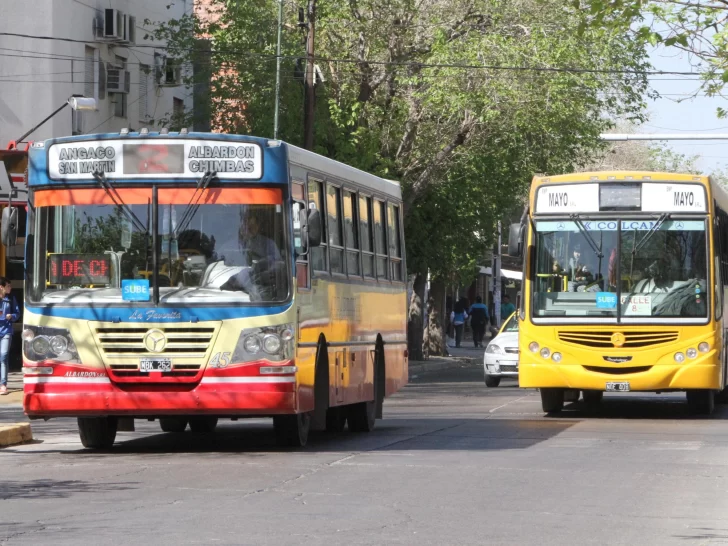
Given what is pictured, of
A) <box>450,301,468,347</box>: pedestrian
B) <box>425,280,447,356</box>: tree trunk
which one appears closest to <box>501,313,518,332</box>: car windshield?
<box>425,280,447,356</box>: tree trunk

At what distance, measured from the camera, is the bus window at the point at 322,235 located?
15.8 meters

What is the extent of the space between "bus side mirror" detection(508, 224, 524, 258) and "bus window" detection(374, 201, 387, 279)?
2121 mm

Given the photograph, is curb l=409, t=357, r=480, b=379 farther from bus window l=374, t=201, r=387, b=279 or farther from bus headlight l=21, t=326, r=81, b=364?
bus headlight l=21, t=326, r=81, b=364

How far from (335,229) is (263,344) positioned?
8.28 feet

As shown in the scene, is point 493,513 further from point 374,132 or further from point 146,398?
point 374,132

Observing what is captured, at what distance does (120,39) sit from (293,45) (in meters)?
6.71

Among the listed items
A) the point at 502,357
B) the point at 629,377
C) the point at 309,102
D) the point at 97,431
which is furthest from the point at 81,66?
the point at 97,431

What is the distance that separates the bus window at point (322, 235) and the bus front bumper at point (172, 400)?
151 centimetres

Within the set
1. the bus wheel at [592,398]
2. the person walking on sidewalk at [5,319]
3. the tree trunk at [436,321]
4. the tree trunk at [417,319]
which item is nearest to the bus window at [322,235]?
the bus wheel at [592,398]

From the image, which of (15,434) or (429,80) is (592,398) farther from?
(15,434)

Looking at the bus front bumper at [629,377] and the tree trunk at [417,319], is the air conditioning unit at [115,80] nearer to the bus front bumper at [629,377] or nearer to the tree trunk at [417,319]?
the tree trunk at [417,319]

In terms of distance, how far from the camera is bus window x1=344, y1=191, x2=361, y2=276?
17.4 meters

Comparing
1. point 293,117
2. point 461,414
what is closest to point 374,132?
point 293,117

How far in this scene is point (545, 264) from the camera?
69.5 feet
